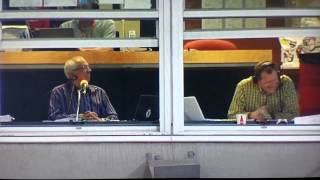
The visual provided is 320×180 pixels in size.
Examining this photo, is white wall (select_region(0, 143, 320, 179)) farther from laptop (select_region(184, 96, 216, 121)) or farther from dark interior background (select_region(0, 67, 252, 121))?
dark interior background (select_region(0, 67, 252, 121))

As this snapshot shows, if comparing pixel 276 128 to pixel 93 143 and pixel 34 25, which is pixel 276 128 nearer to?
pixel 93 143

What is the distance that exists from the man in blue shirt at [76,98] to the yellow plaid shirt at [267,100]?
3.06ft

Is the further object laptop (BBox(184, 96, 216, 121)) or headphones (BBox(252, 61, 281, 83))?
headphones (BBox(252, 61, 281, 83))

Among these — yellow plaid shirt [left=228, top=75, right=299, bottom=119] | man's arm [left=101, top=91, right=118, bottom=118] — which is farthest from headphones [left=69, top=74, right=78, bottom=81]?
yellow plaid shirt [left=228, top=75, right=299, bottom=119]

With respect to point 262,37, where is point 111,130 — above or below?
below

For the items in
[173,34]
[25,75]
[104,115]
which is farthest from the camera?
[25,75]

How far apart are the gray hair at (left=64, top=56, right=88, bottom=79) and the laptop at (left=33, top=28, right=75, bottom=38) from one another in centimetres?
36

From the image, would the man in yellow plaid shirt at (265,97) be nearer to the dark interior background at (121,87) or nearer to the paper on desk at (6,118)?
the dark interior background at (121,87)

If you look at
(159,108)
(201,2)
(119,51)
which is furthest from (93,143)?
(201,2)

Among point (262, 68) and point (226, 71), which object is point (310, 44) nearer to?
point (262, 68)

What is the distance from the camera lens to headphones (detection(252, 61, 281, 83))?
16.1 ft

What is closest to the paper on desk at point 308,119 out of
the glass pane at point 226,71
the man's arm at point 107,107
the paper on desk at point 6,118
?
the glass pane at point 226,71

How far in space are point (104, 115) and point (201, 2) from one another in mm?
1078

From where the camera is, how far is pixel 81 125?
4379mm
